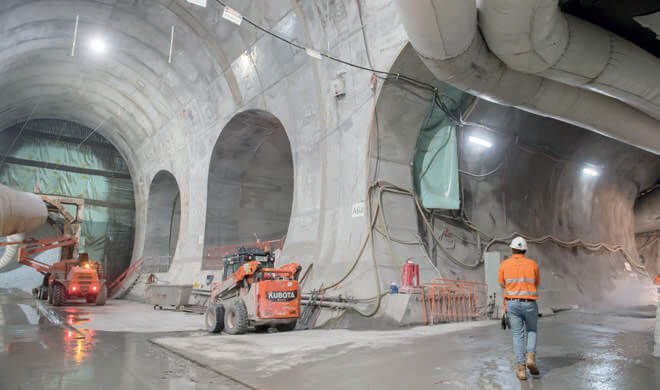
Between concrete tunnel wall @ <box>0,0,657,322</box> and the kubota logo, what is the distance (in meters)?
1.68

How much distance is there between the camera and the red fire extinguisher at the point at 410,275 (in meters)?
9.43

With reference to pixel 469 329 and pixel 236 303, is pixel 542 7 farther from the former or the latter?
pixel 236 303

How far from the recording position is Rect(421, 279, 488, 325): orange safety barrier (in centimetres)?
948

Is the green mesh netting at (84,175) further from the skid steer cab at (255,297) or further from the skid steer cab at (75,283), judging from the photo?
the skid steer cab at (255,297)

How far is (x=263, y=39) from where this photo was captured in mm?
14375

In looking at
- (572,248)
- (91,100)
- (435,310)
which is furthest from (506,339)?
(91,100)

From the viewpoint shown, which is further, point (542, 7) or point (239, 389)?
point (542, 7)

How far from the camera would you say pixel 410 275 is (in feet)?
31.0

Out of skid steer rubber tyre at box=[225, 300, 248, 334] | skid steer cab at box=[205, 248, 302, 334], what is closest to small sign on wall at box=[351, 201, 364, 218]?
skid steer cab at box=[205, 248, 302, 334]

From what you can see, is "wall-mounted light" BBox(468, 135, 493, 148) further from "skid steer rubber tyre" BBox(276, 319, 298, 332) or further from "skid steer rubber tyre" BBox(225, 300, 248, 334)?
"skid steer rubber tyre" BBox(225, 300, 248, 334)

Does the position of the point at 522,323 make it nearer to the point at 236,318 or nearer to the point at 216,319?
the point at 236,318

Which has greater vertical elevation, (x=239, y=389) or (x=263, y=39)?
(x=263, y=39)

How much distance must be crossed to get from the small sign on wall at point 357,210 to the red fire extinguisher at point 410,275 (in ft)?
6.13

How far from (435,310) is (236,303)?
4200 mm
